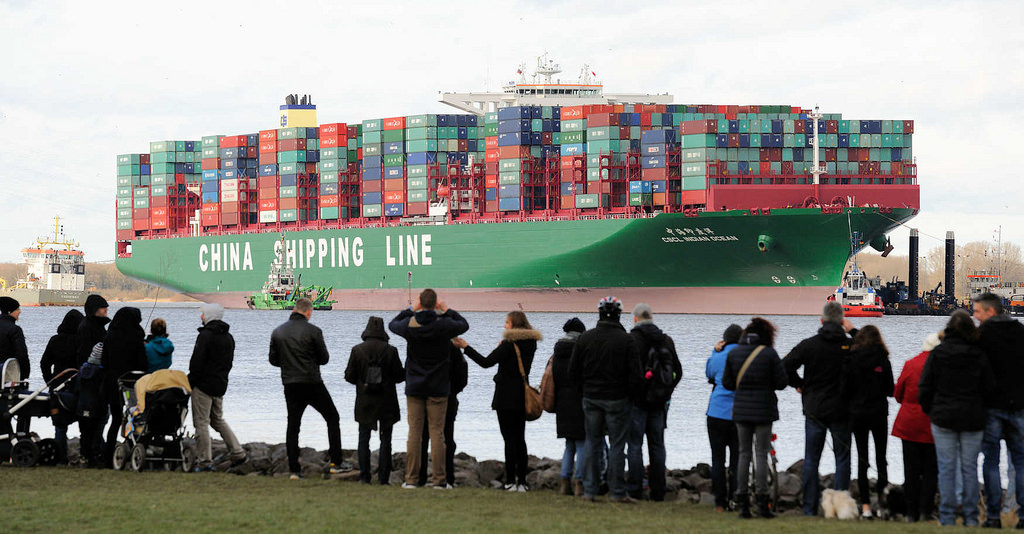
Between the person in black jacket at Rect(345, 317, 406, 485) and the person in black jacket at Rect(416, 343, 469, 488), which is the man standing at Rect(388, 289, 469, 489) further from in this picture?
the person in black jacket at Rect(345, 317, 406, 485)

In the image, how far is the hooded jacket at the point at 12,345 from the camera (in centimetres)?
1012

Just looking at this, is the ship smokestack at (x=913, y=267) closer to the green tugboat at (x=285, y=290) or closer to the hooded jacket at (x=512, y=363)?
the green tugboat at (x=285, y=290)

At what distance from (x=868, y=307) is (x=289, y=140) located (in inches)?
1250

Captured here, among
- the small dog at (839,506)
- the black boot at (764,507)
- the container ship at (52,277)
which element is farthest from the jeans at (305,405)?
the container ship at (52,277)

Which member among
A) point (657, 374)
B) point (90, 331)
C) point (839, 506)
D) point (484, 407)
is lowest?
point (484, 407)

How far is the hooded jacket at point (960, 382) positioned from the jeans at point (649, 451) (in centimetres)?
203

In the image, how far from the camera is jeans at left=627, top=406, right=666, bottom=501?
→ 337 inches

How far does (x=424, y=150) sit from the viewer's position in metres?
57.8

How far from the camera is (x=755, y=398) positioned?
25.3 ft

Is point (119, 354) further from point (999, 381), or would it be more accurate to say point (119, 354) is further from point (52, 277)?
point (52, 277)

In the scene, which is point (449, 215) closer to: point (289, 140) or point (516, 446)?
point (289, 140)

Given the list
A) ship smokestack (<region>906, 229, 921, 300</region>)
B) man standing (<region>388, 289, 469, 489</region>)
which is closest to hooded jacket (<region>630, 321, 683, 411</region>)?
man standing (<region>388, 289, 469, 489</region>)

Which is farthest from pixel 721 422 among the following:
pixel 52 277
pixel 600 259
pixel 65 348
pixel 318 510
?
pixel 52 277

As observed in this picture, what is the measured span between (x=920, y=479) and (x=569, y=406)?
97.9 inches
